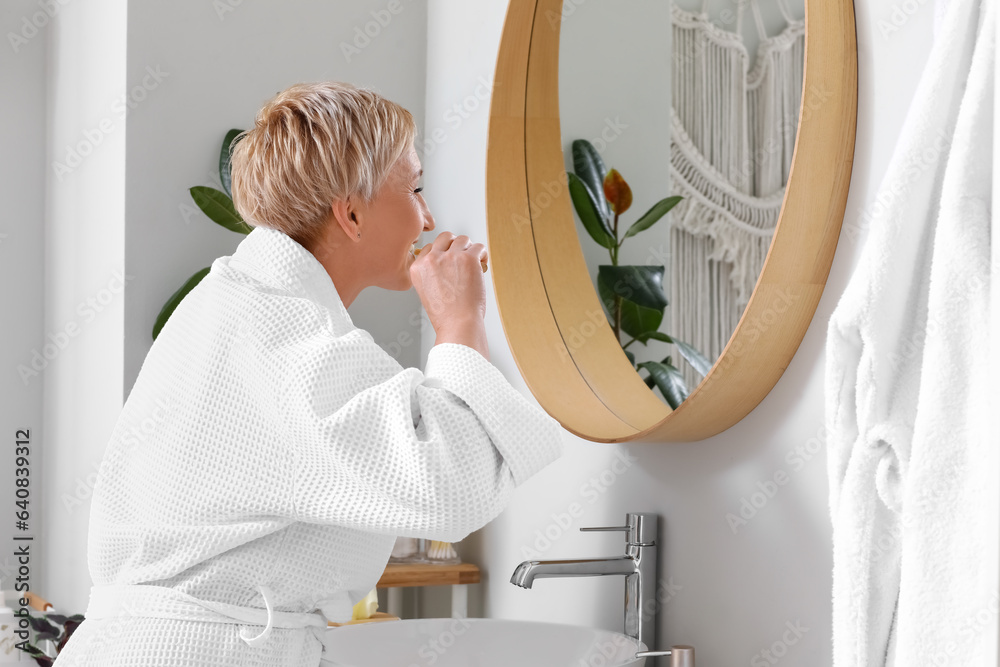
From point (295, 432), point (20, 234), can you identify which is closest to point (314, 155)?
point (295, 432)

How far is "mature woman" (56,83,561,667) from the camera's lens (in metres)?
0.80

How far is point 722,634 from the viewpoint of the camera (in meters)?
1.01

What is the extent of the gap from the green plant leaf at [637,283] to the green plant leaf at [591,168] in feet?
0.25

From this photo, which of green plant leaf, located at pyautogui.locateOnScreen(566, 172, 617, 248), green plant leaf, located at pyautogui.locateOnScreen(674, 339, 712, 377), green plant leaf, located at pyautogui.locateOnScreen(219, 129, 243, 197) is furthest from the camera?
green plant leaf, located at pyautogui.locateOnScreen(219, 129, 243, 197)

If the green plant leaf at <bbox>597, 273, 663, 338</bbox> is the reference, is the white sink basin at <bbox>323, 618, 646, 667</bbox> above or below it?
below

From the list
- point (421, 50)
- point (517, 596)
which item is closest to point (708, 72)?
point (517, 596)

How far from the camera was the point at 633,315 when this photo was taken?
3.90ft

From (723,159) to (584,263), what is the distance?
31cm

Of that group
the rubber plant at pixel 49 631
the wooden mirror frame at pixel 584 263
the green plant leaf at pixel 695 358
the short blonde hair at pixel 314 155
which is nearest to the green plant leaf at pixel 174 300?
the rubber plant at pixel 49 631

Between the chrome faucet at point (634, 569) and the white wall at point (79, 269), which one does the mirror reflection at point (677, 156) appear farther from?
the white wall at point (79, 269)

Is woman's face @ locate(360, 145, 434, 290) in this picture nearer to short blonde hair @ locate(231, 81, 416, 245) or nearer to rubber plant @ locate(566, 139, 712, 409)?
short blonde hair @ locate(231, 81, 416, 245)

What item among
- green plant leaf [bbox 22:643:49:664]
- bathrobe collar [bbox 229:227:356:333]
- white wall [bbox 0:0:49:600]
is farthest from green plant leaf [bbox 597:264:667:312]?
white wall [bbox 0:0:49:600]

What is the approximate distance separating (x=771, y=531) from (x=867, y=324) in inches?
14.3

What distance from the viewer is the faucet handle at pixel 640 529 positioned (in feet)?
3.56
